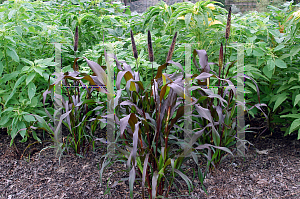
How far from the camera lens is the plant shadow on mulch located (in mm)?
1529

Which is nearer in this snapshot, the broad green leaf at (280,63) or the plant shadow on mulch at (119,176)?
the plant shadow on mulch at (119,176)

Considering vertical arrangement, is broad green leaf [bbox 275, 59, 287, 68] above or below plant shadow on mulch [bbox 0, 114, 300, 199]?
above

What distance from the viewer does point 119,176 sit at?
5.51ft

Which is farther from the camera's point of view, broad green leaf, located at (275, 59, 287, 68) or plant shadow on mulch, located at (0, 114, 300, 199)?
broad green leaf, located at (275, 59, 287, 68)

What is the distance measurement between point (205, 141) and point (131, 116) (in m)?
0.83

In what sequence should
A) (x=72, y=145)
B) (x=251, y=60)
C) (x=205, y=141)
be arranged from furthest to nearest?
(x=251, y=60) < (x=72, y=145) < (x=205, y=141)

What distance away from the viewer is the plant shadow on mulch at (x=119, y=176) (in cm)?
153

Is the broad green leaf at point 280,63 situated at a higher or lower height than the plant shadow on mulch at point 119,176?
higher

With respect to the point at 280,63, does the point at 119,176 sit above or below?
below

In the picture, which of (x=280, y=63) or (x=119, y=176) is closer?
(x=119, y=176)

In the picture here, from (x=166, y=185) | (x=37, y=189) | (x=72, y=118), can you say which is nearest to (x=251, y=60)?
(x=166, y=185)

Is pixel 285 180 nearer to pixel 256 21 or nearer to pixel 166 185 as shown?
pixel 166 185

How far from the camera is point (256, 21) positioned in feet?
7.05

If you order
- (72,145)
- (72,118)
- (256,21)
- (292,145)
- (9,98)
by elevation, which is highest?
(256,21)
